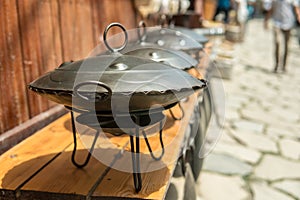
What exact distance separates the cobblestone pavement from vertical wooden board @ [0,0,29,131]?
2015mm

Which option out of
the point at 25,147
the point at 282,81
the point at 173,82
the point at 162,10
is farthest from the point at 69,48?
the point at 282,81

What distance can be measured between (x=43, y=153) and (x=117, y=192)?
76 cm

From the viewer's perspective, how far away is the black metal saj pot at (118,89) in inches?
63.9

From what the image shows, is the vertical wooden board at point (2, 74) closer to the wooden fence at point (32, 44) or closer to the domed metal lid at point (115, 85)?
the wooden fence at point (32, 44)

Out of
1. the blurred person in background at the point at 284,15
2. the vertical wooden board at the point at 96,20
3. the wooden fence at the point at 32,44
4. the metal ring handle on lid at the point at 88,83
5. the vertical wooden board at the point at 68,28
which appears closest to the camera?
the metal ring handle on lid at the point at 88,83

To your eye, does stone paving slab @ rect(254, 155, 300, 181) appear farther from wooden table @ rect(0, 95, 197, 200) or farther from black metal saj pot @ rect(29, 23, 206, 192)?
black metal saj pot @ rect(29, 23, 206, 192)

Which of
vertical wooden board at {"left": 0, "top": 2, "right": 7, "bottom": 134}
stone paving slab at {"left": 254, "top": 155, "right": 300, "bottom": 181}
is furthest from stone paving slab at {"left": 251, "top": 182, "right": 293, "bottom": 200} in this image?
vertical wooden board at {"left": 0, "top": 2, "right": 7, "bottom": 134}

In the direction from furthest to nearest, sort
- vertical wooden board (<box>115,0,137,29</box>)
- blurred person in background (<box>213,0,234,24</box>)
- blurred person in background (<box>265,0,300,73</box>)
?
blurred person in background (<box>213,0,234,24</box>) → blurred person in background (<box>265,0,300,73</box>) → vertical wooden board (<box>115,0,137,29</box>)

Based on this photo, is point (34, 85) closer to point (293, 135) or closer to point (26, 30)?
point (26, 30)

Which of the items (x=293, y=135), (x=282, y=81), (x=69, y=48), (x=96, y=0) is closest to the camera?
(x=69, y=48)

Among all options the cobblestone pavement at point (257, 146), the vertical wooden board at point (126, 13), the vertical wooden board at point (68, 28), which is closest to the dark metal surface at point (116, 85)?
the vertical wooden board at point (68, 28)

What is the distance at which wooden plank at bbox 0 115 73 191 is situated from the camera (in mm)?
2004

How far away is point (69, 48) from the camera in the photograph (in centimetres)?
346

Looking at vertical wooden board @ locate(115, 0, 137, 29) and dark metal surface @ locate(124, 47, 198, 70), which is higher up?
vertical wooden board @ locate(115, 0, 137, 29)
